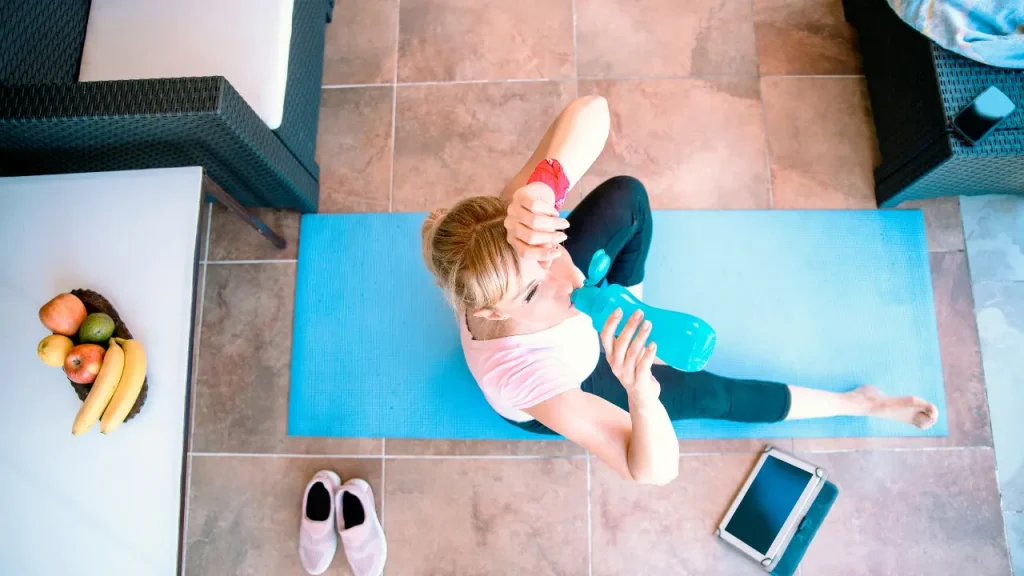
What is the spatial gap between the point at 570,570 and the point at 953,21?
1.75 meters

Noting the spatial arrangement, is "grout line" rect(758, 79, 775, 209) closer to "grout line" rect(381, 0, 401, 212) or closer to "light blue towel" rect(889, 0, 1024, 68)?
"light blue towel" rect(889, 0, 1024, 68)

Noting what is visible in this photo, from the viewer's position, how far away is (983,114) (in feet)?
4.89

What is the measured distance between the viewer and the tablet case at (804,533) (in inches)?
65.2

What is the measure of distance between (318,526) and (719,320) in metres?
1.28

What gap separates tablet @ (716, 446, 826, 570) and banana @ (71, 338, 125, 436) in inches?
61.3

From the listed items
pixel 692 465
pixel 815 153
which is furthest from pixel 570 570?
pixel 815 153

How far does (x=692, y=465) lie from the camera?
1751 mm

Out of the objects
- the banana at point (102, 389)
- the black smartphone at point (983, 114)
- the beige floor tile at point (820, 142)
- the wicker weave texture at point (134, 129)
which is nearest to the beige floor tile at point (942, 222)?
the beige floor tile at point (820, 142)

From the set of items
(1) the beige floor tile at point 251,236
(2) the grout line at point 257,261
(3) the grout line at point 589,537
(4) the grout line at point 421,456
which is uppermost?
(1) the beige floor tile at point 251,236

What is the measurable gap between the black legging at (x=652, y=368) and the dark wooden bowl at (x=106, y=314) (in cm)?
83

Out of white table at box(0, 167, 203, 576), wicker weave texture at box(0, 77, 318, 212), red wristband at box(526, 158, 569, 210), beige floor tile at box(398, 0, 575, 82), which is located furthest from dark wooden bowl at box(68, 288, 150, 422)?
beige floor tile at box(398, 0, 575, 82)

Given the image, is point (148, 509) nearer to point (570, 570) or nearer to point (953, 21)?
point (570, 570)

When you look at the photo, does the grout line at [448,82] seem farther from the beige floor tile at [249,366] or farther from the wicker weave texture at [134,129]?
the beige floor tile at [249,366]

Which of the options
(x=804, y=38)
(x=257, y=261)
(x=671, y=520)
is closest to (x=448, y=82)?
(x=257, y=261)
